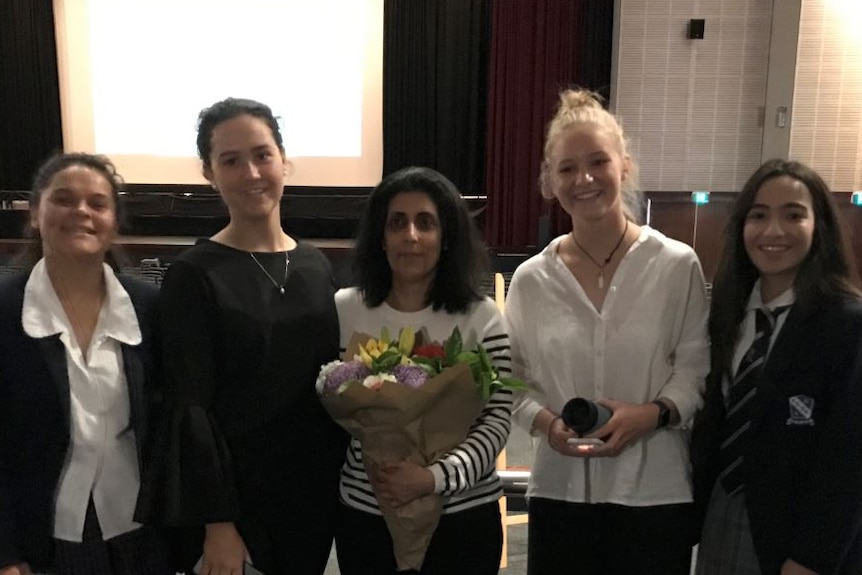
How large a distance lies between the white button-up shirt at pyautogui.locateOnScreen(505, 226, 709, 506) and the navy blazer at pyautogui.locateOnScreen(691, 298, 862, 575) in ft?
0.53

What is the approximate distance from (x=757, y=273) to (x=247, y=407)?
1.17m

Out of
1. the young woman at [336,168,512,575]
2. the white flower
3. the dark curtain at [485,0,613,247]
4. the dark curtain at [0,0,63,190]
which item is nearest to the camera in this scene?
the white flower

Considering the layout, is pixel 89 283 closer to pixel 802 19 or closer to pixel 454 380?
pixel 454 380

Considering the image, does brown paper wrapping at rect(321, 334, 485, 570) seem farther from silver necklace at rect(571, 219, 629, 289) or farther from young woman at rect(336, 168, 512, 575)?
silver necklace at rect(571, 219, 629, 289)

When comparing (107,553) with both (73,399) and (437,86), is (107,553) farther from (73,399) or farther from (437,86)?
(437,86)

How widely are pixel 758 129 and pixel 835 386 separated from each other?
15.5 ft

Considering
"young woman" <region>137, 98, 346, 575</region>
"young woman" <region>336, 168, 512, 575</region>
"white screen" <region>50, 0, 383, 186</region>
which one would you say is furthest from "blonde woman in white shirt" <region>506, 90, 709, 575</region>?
"white screen" <region>50, 0, 383, 186</region>

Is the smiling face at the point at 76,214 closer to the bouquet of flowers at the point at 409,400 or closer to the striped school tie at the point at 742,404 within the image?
the bouquet of flowers at the point at 409,400

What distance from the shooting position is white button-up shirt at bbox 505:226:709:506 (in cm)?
160

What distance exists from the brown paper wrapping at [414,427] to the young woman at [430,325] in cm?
3

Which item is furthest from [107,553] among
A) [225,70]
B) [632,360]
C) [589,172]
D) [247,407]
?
[225,70]

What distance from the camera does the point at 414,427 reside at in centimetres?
145

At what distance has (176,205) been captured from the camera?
22.8ft

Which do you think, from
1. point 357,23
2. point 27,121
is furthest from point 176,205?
point 357,23
